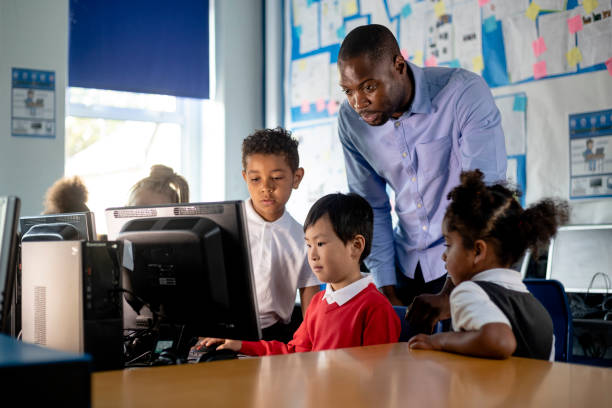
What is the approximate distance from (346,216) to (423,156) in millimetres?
379

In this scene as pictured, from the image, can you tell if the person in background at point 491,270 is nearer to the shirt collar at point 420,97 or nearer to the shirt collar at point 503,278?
the shirt collar at point 503,278

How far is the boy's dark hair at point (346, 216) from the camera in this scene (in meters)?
1.78

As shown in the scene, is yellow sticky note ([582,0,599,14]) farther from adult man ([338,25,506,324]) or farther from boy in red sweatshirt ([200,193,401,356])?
boy in red sweatshirt ([200,193,401,356])

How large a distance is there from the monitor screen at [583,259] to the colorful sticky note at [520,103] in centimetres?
63

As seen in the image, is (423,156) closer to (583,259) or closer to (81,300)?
(583,259)

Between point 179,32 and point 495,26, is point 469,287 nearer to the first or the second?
point 495,26

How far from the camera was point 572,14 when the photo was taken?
277 centimetres

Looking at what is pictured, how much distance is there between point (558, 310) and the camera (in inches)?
62.1

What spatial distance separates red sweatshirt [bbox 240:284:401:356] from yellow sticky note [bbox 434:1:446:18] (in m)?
2.16

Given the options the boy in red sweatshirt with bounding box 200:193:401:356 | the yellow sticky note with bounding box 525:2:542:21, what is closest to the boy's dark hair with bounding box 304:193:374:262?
the boy in red sweatshirt with bounding box 200:193:401:356

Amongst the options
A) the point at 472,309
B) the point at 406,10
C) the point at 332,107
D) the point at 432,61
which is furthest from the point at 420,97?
the point at 332,107

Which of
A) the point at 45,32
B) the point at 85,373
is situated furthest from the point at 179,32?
the point at 85,373

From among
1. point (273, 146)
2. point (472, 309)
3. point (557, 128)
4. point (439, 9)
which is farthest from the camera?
point (439, 9)

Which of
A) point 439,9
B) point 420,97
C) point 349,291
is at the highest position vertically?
point 439,9
